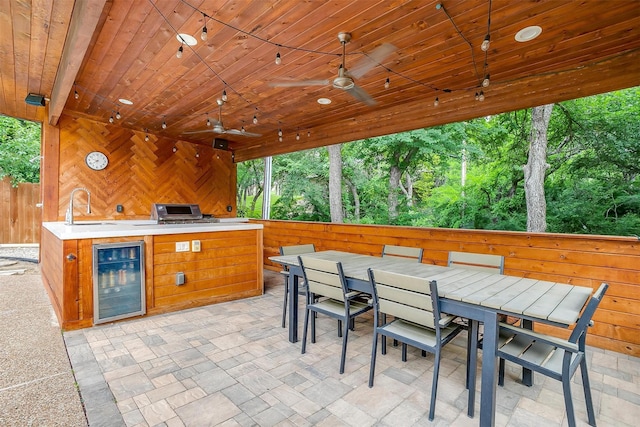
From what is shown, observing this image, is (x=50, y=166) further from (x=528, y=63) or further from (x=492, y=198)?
(x=492, y=198)

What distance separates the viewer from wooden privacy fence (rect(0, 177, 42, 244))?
735 cm

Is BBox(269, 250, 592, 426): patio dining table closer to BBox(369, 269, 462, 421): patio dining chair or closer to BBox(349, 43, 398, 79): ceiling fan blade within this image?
BBox(369, 269, 462, 421): patio dining chair

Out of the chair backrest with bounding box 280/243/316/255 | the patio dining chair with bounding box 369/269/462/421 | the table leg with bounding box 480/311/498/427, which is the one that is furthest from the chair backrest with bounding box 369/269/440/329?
the chair backrest with bounding box 280/243/316/255

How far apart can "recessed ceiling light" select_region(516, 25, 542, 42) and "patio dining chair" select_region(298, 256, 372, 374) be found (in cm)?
232

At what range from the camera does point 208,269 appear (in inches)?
160

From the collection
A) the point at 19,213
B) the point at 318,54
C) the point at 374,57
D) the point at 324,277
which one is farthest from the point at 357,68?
the point at 19,213

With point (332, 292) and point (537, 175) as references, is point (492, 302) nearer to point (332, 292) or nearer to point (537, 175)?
point (332, 292)

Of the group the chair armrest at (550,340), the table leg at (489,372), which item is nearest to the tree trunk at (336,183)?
the chair armrest at (550,340)

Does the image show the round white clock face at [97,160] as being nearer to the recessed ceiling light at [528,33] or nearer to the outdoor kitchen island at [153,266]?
the outdoor kitchen island at [153,266]

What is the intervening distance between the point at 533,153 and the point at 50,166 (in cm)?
842

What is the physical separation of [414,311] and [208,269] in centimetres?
298

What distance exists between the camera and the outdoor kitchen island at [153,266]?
3160 mm

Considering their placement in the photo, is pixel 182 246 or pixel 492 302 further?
pixel 182 246

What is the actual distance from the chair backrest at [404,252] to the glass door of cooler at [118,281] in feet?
9.47
